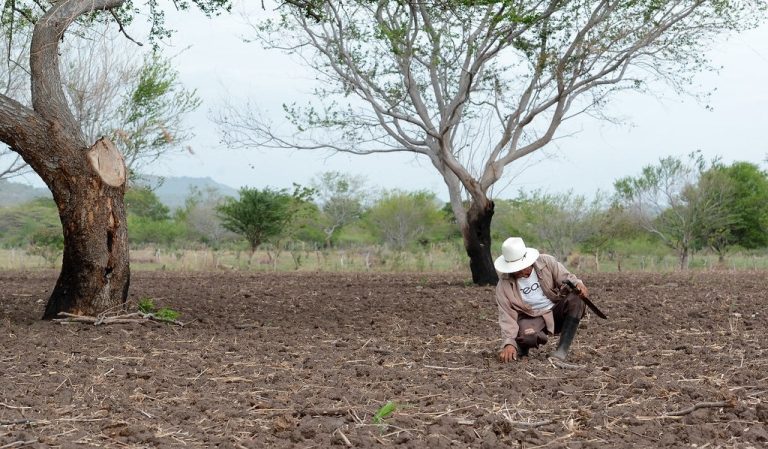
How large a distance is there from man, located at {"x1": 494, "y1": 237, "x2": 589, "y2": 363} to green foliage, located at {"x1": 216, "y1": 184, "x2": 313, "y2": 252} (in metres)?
22.5

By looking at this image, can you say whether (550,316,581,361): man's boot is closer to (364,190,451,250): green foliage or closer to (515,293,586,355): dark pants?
(515,293,586,355): dark pants

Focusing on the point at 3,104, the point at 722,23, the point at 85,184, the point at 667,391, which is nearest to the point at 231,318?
the point at 85,184

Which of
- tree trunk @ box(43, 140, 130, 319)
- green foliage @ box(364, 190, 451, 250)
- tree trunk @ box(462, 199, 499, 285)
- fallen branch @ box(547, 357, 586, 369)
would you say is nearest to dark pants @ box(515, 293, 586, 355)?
fallen branch @ box(547, 357, 586, 369)

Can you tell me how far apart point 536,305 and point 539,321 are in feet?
0.47

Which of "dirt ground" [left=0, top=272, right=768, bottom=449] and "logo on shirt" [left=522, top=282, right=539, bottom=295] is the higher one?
"logo on shirt" [left=522, top=282, right=539, bottom=295]

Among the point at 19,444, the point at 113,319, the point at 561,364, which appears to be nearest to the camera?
the point at 19,444

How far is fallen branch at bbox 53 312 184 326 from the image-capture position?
9766 mm

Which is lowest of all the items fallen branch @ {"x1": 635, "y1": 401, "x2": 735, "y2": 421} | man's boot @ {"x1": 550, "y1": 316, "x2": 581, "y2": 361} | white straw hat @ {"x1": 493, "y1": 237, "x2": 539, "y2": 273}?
fallen branch @ {"x1": 635, "y1": 401, "x2": 735, "y2": 421}

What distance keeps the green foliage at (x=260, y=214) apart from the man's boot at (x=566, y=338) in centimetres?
2269

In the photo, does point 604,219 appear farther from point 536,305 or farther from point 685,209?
point 536,305

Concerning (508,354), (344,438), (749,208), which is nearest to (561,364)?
(508,354)

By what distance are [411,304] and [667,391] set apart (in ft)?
22.6

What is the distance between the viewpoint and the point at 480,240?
1667 centimetres

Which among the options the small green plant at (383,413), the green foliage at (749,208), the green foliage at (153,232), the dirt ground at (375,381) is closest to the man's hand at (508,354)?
the dirt ground at (375,381)
